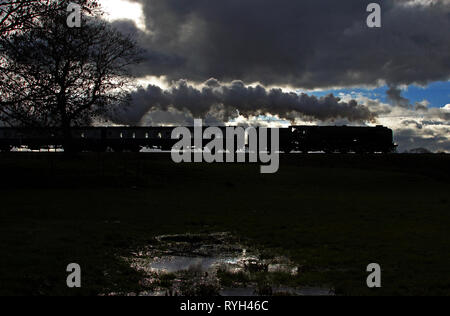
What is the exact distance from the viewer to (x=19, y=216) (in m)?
18.9

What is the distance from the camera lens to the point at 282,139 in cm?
6719

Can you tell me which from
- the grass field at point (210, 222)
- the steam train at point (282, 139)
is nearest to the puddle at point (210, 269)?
the grass field at point (210, 222)

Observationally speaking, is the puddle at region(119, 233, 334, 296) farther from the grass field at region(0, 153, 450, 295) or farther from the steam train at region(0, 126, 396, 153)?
the steam train at region(0, 126, 396, 153)

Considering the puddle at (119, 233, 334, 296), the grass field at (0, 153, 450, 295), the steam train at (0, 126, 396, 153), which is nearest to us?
the puddle at (119, 233, 334, 296)

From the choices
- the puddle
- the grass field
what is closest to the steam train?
the grass field

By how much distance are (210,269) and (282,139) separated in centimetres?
5755

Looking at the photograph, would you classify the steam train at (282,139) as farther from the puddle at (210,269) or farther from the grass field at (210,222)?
the puddle at (210,269)

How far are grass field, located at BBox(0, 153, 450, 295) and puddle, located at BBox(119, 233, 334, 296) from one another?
1.60ft

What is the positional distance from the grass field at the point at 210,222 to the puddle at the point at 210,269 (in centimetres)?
49

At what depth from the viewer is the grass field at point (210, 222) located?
376 inches

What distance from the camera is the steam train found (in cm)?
6662

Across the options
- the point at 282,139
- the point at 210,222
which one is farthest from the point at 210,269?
the point at 282,139
